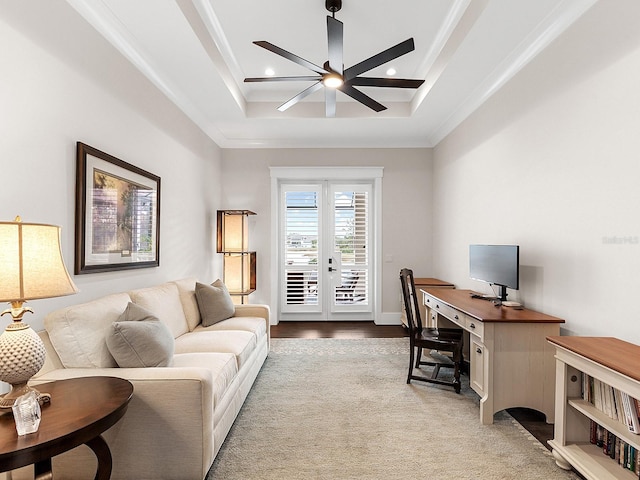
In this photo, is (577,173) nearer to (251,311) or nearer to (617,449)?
(617,449)

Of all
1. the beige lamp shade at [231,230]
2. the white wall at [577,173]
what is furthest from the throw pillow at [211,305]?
the white wall at [577,173]

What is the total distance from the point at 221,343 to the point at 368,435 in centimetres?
129

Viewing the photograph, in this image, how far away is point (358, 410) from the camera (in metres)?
2.91

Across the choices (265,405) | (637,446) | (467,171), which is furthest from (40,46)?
(467,171)

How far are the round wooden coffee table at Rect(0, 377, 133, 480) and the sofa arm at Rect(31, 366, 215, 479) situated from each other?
164 millimetres

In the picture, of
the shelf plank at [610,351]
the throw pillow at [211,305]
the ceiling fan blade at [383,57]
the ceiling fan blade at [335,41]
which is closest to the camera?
the shelf plank at [610,351]

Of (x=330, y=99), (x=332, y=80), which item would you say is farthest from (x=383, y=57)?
(x=330, y=99)

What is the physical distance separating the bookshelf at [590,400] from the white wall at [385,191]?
364 centimetres

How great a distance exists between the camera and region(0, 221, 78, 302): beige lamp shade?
1.41m

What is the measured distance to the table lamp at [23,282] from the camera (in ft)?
4.63

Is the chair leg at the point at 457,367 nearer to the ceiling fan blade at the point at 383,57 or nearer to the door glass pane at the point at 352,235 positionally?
the ceiling fan blade at the point at 383,57

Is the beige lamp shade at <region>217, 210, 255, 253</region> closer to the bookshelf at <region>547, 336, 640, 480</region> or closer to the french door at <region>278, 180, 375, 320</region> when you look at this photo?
the french door at <region>278, 180, 375, 320</region>

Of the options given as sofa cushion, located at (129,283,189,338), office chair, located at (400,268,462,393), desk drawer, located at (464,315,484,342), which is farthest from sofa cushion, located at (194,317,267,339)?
desk drawer, located at (464,315,484,342)

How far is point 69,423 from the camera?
4.58ft
